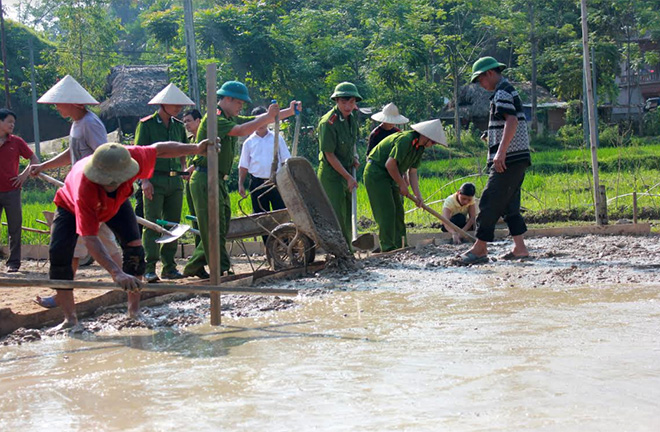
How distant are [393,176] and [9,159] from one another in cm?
406

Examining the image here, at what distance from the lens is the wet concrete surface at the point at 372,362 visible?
3480 millimetres

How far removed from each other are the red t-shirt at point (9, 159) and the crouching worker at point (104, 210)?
11.5 feet

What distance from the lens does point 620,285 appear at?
6281 millimetres

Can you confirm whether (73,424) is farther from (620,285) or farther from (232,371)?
(620,285)

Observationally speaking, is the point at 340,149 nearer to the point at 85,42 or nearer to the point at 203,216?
the point at 203,216

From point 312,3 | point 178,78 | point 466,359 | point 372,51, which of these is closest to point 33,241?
point 466,359

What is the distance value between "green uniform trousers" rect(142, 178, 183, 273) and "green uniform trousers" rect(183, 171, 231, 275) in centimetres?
44

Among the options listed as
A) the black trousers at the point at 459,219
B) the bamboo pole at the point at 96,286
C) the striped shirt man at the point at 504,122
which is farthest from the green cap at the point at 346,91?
the bamboo pole at the point at 96,286

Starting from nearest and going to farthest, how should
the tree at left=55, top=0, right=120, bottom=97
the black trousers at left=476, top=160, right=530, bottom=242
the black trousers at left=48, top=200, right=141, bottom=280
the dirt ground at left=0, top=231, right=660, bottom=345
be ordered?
1. the black trousers at left=48, top=200, right=141, bottom=280
2. the dirt ground at left=0, top=231, right=660, bottom=345
3. the black trousers at left=476, top=160, right=530, bottom=242
4. the tree at left=55, top=0, right=120, bottom=97

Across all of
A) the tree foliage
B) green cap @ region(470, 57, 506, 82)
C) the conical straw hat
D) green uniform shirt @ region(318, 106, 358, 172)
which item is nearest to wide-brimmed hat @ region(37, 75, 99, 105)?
the conical straw hat

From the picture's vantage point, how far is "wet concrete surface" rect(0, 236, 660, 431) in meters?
3.48

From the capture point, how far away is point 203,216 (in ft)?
21.5

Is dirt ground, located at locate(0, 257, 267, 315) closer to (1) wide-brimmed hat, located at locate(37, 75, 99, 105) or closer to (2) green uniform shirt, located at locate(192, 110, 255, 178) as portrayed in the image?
(2) green uniform shirt, located at locate(192, 110, 255, 178)

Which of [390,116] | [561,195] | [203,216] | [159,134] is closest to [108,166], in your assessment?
[203,216]
